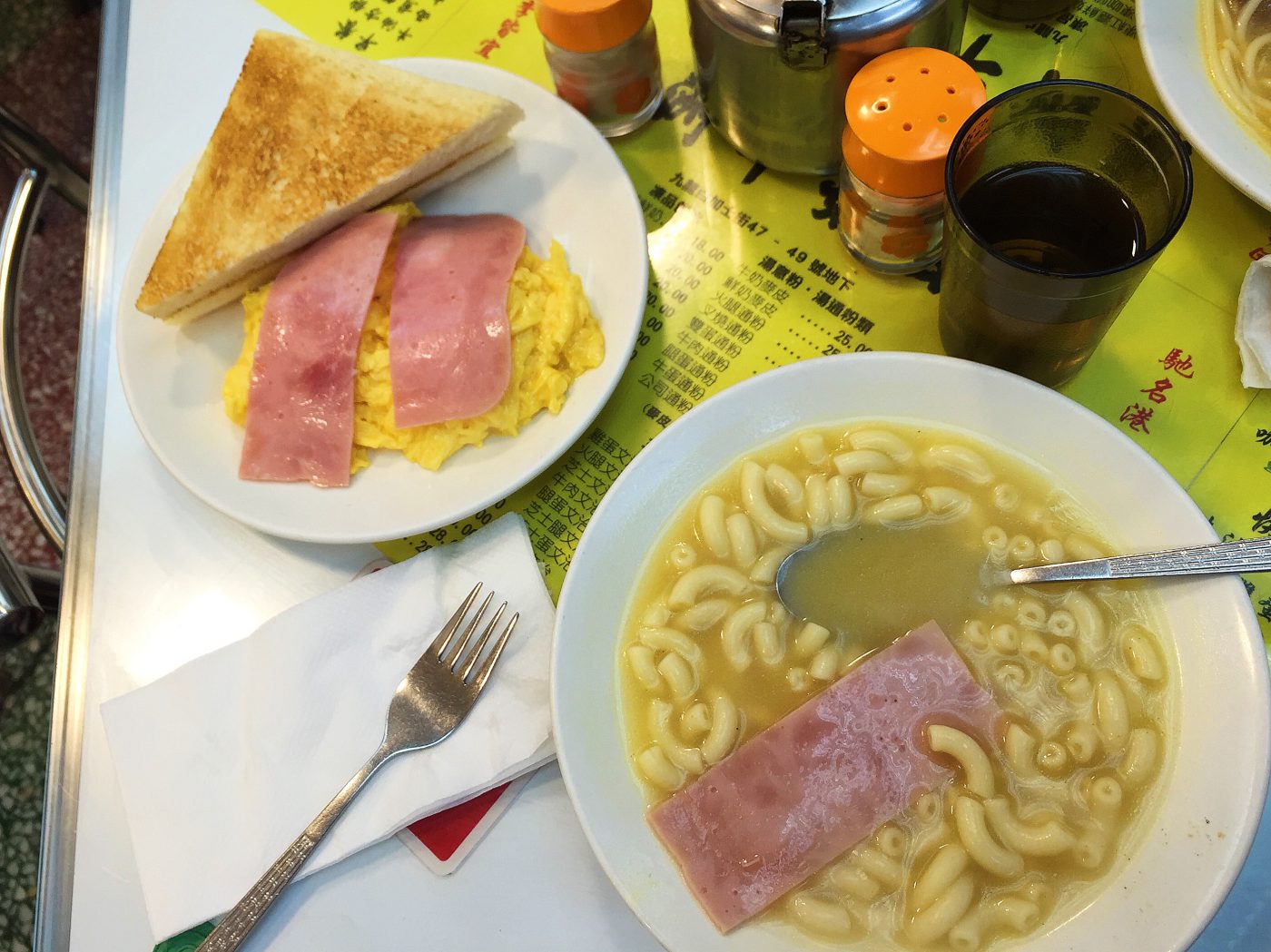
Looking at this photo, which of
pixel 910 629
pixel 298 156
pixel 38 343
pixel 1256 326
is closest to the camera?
pixel 910 629

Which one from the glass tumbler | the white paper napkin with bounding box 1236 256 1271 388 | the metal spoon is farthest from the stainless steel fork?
the white paper napkin with bounding box 1236 256 1271 388

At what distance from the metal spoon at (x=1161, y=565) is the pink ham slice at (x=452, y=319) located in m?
0.59

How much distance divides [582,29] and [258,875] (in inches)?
53.8

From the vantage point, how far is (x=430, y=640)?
1364 mm

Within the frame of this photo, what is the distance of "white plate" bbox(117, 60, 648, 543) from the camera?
1.39m

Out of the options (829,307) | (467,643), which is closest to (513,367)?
(467,643)

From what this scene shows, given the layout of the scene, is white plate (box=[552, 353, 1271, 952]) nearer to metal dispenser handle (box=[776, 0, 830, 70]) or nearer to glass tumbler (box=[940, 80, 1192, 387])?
glass tumbler (box=[940, 80, 1192, 387])

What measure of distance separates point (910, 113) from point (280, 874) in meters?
1.37

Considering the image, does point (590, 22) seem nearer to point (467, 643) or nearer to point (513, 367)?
point (513, 367)

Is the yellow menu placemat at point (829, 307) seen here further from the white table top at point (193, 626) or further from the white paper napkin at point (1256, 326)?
the white table top at point (193, 626)

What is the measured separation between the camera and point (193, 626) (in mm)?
1503

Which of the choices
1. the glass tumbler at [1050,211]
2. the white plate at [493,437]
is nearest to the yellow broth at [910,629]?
the glass tumbler at [1050,211]

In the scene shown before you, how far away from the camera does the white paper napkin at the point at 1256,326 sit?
52.3 inches

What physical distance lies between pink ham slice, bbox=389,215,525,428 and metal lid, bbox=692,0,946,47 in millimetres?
511
